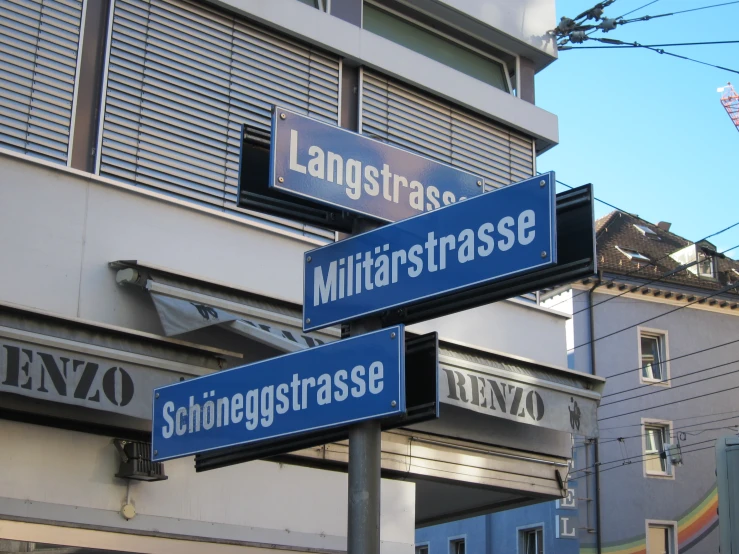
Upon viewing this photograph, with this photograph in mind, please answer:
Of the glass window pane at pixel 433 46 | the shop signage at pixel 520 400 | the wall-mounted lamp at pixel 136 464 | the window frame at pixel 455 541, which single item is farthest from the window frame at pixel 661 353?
the wall-mounted lamp at pixel 136 464

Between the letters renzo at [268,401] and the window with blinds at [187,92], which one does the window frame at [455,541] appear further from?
the letters renzo at [268,401]

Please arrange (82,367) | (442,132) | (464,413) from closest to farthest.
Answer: (82,367)
(464,413)
(442,132)

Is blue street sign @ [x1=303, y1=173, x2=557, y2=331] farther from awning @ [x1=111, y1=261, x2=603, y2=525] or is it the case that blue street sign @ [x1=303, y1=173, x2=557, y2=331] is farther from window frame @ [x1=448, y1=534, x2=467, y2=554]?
window frame @ [x1=448, y1=534, x2=467, y2=554]

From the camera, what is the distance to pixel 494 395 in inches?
364

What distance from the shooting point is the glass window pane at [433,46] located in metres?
11.0

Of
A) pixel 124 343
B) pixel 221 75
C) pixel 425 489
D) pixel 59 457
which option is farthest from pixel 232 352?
pixel 425 489

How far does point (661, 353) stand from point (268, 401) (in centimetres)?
2839

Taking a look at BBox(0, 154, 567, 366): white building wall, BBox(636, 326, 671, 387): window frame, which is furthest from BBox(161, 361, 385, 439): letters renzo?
BBox(636, 326, 671, 387): window frame

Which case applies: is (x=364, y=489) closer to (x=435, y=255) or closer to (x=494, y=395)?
(x=435, y=255)

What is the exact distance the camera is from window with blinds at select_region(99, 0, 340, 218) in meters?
8.68

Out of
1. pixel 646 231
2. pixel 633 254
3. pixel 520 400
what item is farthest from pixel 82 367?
pixel 646 231

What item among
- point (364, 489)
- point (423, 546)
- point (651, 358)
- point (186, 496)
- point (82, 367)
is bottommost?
point (364, 489)

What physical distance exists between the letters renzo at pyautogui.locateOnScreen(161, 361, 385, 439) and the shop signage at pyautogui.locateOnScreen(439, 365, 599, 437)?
11.5 feet

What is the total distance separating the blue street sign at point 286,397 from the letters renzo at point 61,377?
5.95 ft
